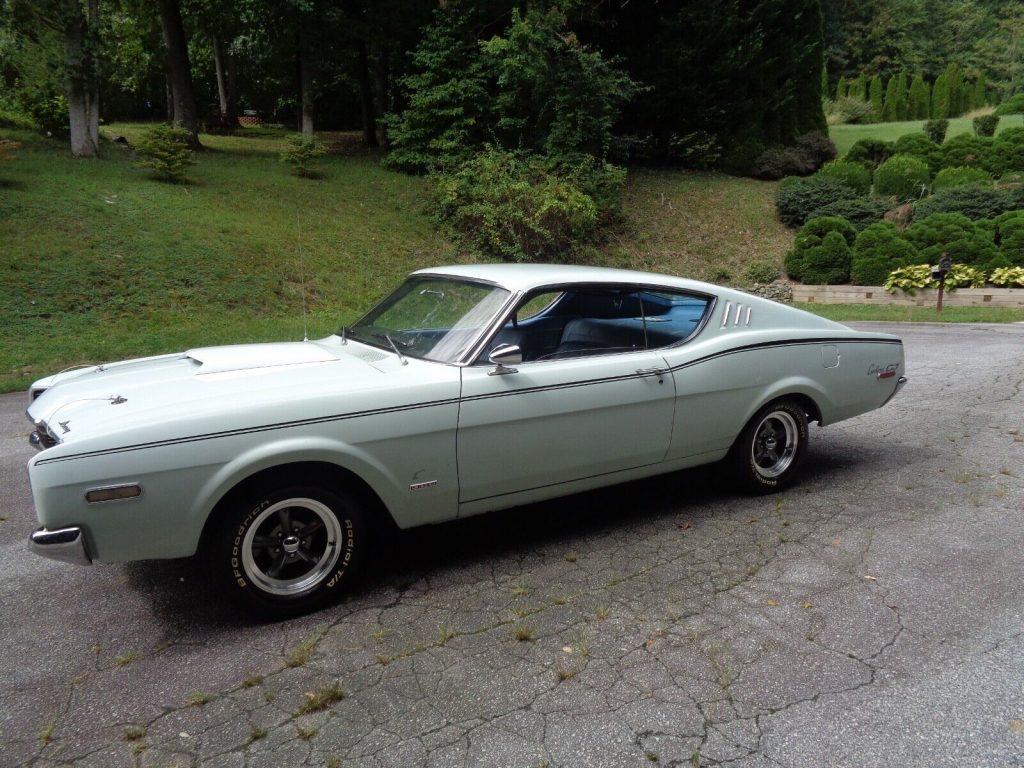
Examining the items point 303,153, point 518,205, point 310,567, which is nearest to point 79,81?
point 303,153

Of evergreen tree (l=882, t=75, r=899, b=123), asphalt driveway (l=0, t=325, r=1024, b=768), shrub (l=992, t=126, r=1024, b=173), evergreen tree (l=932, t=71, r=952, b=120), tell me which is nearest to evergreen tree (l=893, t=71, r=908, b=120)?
evergreen tree (l=882, t=75, r=899, b=123)

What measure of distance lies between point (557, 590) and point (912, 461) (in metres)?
3.44

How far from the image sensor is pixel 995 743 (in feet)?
8.29

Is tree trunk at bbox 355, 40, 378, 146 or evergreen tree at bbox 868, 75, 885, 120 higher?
evergreen tree at bbox 868, 75, 885, 120

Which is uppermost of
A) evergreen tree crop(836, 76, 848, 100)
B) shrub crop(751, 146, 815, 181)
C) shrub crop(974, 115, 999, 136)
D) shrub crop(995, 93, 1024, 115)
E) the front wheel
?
evergreen tree crop(836, 76, 848, 100)

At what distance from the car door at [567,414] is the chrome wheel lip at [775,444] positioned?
2.83 feet

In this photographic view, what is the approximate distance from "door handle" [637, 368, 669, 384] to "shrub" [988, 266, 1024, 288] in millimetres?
15300

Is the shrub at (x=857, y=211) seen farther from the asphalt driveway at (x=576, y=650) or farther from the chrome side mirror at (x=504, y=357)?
the chrome side mirror at (x=504, y=357)

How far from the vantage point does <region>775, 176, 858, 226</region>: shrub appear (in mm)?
21234

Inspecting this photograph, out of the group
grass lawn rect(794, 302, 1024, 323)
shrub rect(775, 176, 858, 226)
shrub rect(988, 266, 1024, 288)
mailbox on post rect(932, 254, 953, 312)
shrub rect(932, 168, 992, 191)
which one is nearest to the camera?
grass lawn rect(794, 302, 1024, 323)

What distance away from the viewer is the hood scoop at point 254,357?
149 inches

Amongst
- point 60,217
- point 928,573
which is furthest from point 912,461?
point 60,217

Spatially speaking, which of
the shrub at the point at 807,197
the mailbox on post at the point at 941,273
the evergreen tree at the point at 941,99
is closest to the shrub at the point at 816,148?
the shrub at the point at 807,197

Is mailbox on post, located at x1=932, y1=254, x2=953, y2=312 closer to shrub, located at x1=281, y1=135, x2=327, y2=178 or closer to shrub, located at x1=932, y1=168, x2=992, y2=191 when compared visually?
shrub, located at x1=932, y1=168, x2=992, y2=191
